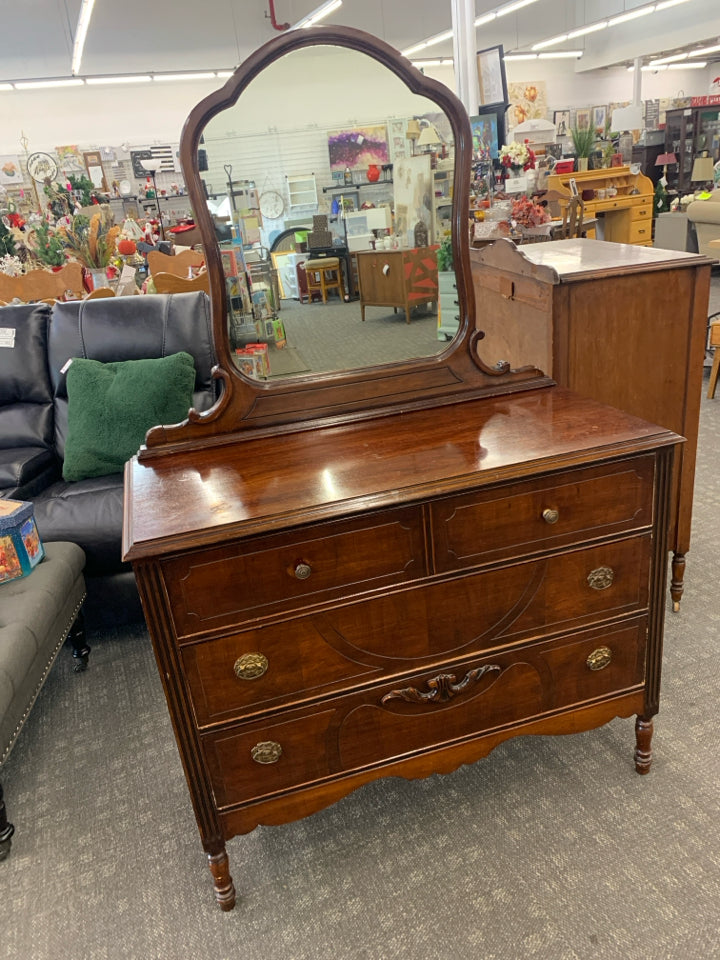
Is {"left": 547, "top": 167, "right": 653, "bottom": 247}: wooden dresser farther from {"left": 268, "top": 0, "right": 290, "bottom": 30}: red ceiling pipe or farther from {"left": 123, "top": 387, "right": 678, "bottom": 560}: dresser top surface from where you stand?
{"left": 123, "top": 387, "right": 678, "bottom": 560}: dresser top surface

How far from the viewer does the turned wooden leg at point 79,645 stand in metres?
2.67

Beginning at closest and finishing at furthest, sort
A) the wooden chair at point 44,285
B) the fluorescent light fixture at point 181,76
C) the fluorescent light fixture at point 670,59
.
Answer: the wooden chair at point 44,285
the fluorescent light fixture at point 181,76
the fluorescent light fixture at point 670,59

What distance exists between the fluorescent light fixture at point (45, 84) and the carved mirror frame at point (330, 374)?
461 inches

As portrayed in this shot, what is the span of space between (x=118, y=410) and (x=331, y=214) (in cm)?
148

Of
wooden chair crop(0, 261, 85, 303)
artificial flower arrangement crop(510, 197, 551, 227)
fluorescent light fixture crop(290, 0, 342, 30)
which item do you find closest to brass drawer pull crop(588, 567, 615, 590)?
artificial flower arrangement crop(510, 197, 551, 227)

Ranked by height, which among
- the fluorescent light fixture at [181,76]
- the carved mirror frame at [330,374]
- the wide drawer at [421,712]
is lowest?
the wide drawer at [421,712]

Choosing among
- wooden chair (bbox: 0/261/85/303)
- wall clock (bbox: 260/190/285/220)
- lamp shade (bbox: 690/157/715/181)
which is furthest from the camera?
lamp shade (bbox: 690/157/715/181)

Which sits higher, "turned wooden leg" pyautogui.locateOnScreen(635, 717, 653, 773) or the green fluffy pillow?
the green fluffy pillow

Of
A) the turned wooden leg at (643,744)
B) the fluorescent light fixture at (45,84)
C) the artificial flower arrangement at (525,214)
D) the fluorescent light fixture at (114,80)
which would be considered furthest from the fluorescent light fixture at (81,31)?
the turned wooden leg at (643,744)

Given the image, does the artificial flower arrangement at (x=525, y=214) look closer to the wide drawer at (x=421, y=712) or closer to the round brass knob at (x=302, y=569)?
the wide drawer at (x=421, y=712)

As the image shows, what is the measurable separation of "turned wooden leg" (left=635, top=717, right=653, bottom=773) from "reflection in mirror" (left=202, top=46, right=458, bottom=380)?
1186 mm

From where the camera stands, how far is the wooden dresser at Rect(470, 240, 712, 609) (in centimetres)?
226

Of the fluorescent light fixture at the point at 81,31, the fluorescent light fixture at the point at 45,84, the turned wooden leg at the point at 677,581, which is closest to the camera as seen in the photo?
the turned wooden leg at the point at 677,581

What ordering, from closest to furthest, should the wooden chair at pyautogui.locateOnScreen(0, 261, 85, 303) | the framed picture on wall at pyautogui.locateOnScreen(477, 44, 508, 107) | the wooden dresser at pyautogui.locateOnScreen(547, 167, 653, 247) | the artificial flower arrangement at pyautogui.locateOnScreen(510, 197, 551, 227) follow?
1. the artificial flower arrangement at pyautogui.locateOnScreen(510, 197, 551, 227)
2. the wooden chair at pyautogui.locateOnScreen(0, 261, 85, 303)
3. the framed picture on wall at pyautogui.locateOnScreen(477, 44, 508, 107)
4. the wooden dresser at pyautogui.locateOnScreen(547, 167, 653, 247)
